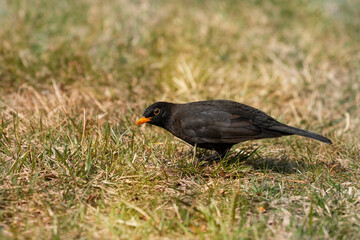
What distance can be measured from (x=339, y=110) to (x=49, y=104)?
4.37m

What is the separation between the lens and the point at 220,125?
4012mm

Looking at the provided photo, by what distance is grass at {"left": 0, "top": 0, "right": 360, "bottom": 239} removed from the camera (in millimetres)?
3037

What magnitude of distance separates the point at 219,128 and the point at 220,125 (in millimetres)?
36

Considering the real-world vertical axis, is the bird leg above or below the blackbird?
below

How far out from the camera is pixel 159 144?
4.34 m

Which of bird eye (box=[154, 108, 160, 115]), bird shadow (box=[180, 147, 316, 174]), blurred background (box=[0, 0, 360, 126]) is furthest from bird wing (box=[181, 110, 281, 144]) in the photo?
blurred background (box=[0, 0, 360, 126])

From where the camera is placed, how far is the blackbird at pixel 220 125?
393 centimetres

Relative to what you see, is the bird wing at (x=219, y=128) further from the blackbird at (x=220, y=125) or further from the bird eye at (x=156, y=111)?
the bird eye at (x=156, y=111)

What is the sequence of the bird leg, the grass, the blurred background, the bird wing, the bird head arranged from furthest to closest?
1. the blurred background
2. the bird head
3. the bird leg
4. the bird wing
5. the grass

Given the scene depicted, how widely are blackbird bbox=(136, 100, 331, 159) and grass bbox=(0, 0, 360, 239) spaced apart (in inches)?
9.4

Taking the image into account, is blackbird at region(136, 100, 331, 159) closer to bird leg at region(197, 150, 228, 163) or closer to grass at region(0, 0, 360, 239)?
bird leg at region(197, 150, 228, 163)

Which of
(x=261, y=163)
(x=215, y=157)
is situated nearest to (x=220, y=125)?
(x=215, y=157)

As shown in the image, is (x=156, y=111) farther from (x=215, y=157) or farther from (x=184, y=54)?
A: (x=184, y=54)

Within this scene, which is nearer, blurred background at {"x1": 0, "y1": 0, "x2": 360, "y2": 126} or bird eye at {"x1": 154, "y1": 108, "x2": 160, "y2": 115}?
bird eye at {"x1": 154, "y1": 108, "x2": 160, "y2": 115}
